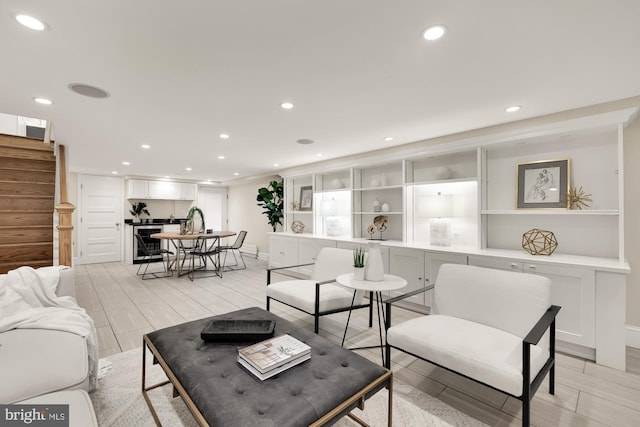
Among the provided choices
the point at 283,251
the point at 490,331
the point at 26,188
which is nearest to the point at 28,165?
the point at 26,188

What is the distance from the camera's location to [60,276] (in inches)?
97.3

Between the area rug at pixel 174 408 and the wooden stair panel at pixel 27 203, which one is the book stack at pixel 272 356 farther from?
the wooden stair panel at pixel 27 203

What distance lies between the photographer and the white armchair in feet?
8.68

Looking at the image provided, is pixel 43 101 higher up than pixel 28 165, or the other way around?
pixel 43 101

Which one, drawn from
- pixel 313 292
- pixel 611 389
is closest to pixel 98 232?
pixel 313 292

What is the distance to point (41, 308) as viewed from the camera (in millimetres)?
2172

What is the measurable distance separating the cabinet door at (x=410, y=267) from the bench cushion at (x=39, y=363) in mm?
3210

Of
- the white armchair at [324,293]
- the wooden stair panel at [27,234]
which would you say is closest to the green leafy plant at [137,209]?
the wooden stair panel at [27,234]

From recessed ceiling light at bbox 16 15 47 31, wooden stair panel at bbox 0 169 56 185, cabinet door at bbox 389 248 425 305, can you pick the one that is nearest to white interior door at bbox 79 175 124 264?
wooden stair panel at bbox 0 169 56 185

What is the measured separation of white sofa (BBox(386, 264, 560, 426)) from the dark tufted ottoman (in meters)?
0.52

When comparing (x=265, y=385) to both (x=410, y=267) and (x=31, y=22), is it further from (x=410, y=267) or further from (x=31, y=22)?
(x=410, y=267)

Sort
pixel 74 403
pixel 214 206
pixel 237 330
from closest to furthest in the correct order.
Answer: pixel 74 403, pixel 237 330, pixel 214 206

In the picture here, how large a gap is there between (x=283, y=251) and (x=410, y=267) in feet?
9.49

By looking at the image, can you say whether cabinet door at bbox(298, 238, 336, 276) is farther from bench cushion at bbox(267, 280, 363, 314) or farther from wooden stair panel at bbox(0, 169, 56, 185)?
wooden stair panel at bbox(0, 169, 56, 185)
